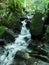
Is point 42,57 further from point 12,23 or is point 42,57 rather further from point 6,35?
point 12,23

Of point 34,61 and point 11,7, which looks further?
point 11,7

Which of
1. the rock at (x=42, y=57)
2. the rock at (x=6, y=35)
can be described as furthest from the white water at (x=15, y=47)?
the rock at (x=42, y=57)

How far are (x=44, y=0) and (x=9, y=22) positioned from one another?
128 inches

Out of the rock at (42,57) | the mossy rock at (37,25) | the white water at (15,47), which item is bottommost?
the white water at (15,47)

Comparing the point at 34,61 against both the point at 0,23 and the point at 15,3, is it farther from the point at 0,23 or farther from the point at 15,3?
the point at 15,3

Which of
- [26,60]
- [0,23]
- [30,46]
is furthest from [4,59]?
[0,23]

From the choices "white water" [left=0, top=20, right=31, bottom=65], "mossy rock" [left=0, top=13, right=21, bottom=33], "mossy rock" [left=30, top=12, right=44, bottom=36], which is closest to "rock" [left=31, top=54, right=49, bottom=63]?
"white water" [left=0, top=20, right=31, bottom=65]

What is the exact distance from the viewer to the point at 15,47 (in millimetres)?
9828

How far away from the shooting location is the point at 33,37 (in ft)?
37.0

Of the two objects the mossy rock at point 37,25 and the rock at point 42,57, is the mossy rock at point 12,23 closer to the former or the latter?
the mossy rock at point 37,25

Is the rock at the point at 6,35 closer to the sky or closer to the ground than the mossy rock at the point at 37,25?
closer to the ground

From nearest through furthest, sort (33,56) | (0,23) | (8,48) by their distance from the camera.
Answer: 1. (33,56)
2. (8,48)
3. (0,23)

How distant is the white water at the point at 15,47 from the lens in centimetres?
808

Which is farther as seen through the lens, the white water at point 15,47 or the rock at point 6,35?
the rock at point 6,35
